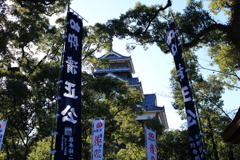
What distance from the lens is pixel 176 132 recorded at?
1461cm

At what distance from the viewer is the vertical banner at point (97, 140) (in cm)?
870

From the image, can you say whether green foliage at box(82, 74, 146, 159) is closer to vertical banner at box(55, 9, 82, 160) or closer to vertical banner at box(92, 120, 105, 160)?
vertical banner at box(92, 120, 105, 160)

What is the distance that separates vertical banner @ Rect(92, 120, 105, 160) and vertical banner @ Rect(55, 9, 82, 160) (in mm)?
3728

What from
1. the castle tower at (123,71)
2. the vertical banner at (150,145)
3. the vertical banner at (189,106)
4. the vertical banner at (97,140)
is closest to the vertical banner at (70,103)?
the vertical banner at (189,106)

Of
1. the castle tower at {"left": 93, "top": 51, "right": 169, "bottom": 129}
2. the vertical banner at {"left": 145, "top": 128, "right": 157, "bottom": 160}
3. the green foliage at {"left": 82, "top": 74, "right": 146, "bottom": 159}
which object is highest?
the castle tower at {"left": 93, "top": 51, "right": 169, "bottom": 129}

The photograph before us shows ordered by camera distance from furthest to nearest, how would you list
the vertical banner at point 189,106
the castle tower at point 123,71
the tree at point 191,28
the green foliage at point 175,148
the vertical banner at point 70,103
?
the castle tower at point 123,71 < the green foliage at point 175,148 < the tree at point 191,28 < the vertical banner at point 189,106 < the vertical banner at point 70,103

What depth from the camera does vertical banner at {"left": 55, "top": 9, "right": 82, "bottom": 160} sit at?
4.74 meters

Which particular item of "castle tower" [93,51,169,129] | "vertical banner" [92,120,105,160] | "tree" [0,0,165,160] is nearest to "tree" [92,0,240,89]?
"tree" [0,0,165,160]

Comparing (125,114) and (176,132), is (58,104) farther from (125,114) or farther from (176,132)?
(176,132)

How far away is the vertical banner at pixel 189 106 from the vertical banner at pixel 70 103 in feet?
8.36

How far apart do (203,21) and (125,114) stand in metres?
6.02

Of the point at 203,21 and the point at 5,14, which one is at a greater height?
the point at 5,14

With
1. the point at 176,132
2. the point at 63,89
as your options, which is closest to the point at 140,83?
the point at 176,132

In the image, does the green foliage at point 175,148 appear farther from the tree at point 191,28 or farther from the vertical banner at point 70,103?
the vertical banner at point 70,103
